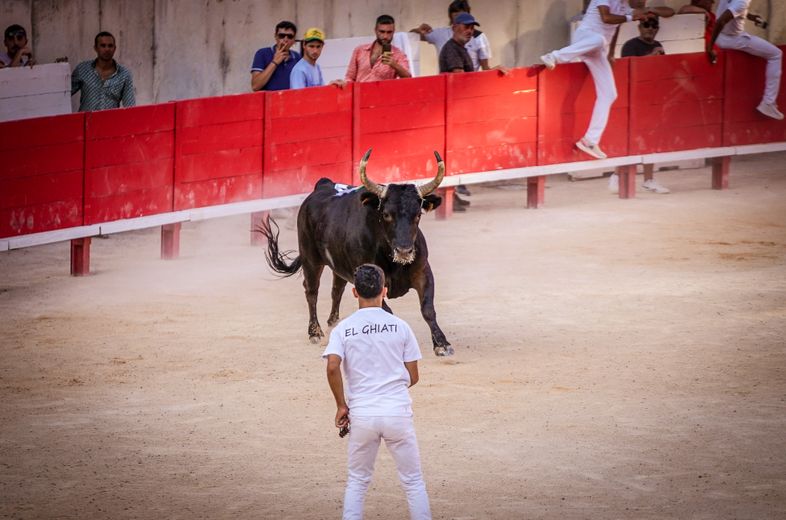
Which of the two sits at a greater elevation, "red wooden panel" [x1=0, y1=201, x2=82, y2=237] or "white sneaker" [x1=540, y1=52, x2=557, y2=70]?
"white sneaker" [x1=540, y1=52, x2=557, y2=70]

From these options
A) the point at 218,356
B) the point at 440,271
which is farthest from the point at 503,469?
the point at 440,271

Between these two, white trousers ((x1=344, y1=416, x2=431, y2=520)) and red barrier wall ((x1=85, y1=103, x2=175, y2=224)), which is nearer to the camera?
white trousers ((x1=344, y1=416, x2=431, y2=520))

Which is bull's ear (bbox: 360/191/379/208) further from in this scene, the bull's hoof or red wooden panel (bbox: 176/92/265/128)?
red wooden panel (bbox: 176/92/265/128)

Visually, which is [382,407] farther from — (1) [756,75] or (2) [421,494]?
(1) [756,75]

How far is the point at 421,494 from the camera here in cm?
509

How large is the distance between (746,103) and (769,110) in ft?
0.84

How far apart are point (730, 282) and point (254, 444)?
5.03 metres

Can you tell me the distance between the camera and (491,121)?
1422 cm

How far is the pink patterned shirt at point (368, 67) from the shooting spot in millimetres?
13289

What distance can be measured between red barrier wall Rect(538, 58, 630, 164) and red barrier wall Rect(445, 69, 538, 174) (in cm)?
11

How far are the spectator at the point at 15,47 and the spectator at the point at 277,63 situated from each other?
2.10m

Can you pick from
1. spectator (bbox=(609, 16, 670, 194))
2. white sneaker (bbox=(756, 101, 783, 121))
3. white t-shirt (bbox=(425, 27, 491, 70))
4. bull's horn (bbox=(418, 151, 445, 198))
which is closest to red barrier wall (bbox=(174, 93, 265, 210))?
white t-shirt (bbox=(425, 27, 491, 70))

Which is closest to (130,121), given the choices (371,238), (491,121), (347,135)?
(347,135)

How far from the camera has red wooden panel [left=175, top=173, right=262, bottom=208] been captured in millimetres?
12336
